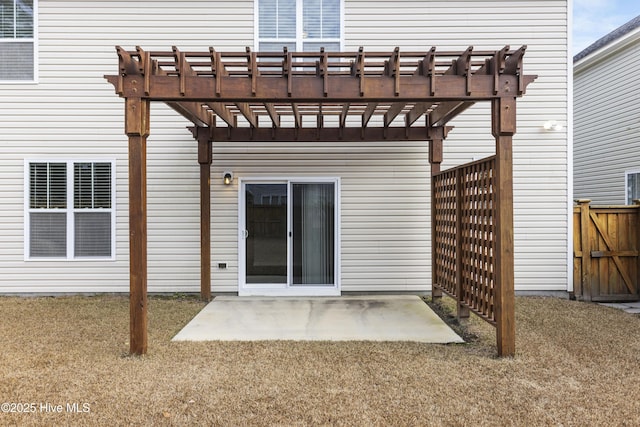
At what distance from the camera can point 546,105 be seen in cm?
725

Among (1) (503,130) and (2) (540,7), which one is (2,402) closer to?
(1) (503,130)

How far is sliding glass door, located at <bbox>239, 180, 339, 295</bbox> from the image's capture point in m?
7.26

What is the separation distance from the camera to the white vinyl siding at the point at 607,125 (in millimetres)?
9242

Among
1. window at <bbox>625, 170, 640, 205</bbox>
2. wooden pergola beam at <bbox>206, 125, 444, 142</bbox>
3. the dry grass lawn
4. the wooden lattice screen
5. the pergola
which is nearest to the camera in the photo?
the dry grass lawn

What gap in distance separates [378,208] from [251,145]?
96.3 inches

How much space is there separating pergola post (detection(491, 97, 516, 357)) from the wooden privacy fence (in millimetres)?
3829

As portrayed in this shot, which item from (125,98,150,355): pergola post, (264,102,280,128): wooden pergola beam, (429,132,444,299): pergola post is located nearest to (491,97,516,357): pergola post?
(429,132,444,299): pergola post

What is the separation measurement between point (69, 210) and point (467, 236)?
21.0ft

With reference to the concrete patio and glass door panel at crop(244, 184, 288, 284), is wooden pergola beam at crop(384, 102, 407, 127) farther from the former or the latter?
the concrete patio

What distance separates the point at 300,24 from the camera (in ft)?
23.4

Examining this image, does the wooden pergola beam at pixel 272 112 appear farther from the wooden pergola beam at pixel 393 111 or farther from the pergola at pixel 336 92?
the wooden pergola beam at pixel 393 111

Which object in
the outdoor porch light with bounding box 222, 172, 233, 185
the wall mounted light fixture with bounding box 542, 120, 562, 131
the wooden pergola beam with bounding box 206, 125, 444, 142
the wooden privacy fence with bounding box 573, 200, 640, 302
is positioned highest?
the wall mounted light fixture with bounding box 542, 120, 562, 131

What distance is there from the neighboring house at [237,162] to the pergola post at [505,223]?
9.90 ft

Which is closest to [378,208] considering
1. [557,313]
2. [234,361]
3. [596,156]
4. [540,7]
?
[557,313]
